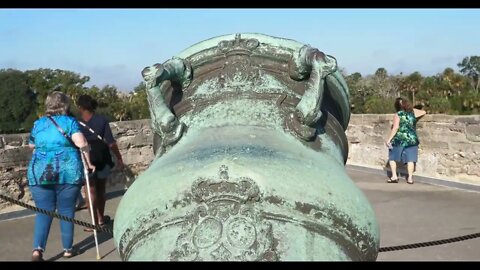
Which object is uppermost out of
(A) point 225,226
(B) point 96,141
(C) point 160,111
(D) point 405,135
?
(D) point 405,135

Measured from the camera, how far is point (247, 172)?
1.80m

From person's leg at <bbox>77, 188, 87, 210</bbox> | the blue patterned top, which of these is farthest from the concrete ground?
the blue patterned top

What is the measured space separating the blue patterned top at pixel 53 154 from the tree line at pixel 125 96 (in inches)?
794

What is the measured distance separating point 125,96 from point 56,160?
5805cm

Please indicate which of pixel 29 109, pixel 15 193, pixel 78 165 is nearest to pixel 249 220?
pixel 78 165

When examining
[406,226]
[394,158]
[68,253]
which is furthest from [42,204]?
[394,158]

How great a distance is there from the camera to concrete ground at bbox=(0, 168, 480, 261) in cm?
568

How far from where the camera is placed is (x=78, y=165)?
5082 millimetres

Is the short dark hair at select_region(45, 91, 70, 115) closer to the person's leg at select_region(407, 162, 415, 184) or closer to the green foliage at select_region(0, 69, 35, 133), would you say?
the person's leg at select_region(407, 162, 415, 184)

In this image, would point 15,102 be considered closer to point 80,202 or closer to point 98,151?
point 80,202

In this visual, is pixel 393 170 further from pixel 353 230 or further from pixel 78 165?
pixel 353 230

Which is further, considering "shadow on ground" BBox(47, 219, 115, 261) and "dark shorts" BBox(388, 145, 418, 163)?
"dark shorts" BBox(388, 145, 418, 163)

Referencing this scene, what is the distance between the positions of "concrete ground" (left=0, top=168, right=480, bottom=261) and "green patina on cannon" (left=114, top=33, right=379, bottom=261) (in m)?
3.35
